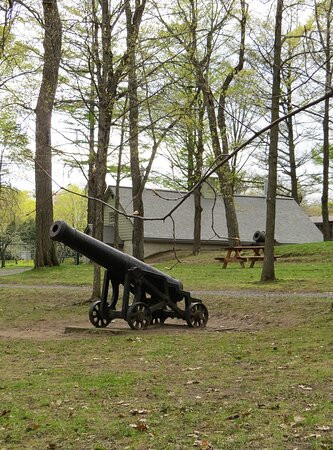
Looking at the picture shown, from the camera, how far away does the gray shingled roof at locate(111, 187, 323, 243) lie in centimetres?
4172

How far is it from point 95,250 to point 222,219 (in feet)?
108

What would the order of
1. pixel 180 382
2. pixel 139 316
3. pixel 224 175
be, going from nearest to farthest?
pixel 180 382
pixel 139 316
pixel 224 175

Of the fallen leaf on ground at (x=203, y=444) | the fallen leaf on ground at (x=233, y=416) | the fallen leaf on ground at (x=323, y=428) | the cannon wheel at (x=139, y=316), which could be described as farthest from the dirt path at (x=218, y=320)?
the fallen leaf on ground at (x=203, y=444)

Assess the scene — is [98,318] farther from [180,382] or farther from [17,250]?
[17,250]

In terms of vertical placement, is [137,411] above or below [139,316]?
below

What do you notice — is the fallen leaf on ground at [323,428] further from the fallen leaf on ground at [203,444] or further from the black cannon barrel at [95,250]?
the black cannon barrel at [95,250]

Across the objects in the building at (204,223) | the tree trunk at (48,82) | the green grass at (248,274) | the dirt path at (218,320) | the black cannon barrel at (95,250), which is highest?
the tree trunk at (48,82)

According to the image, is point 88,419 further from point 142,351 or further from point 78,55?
point 78,55

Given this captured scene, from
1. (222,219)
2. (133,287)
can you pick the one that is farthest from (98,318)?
(222,219)

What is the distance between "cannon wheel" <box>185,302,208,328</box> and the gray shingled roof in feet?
89.6

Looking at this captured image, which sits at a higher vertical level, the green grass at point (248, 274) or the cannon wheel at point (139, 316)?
the green grass at point (248, 274)

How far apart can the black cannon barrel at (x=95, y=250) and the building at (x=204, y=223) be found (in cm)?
2776

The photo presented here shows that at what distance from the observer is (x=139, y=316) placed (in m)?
11.8

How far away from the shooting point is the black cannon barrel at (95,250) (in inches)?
435
